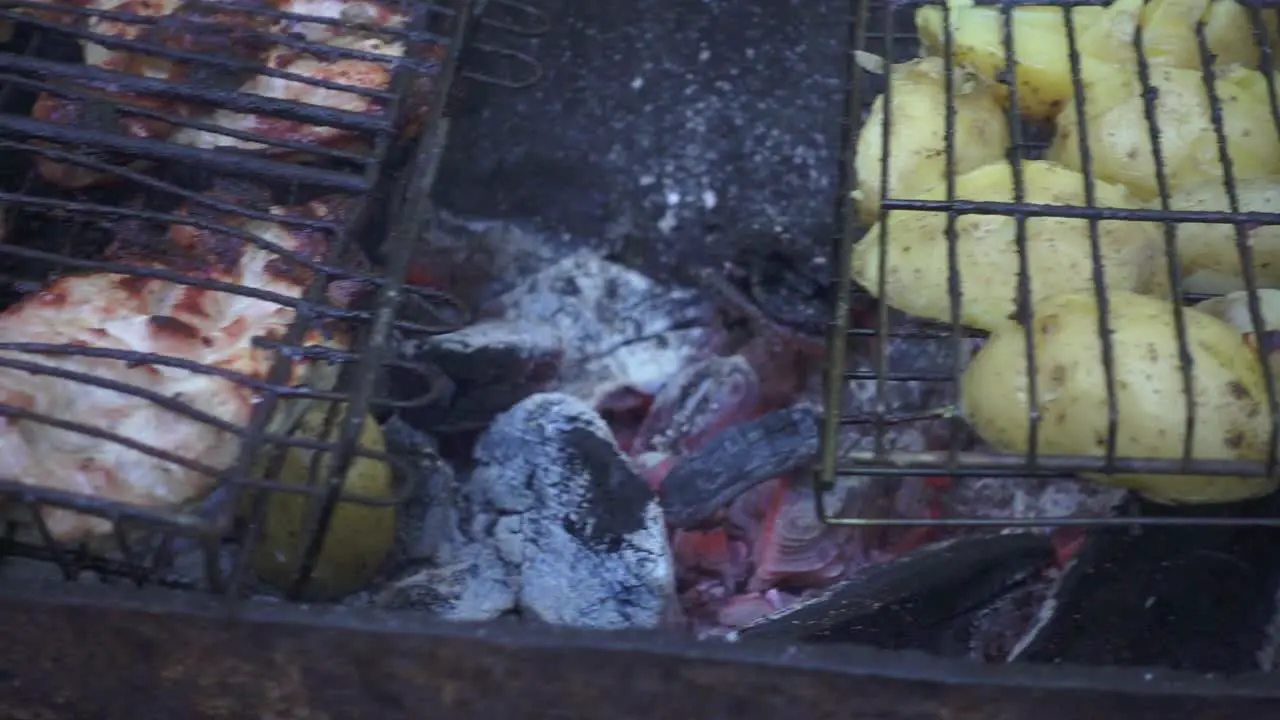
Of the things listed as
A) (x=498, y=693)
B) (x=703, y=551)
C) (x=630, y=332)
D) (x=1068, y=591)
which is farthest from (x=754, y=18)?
(x=498, y=693)

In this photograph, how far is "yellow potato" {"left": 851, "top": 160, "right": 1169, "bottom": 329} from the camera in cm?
128

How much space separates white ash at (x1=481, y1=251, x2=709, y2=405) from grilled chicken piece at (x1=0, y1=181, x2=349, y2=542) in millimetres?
570

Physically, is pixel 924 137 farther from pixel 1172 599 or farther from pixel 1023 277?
pixel 1172 599

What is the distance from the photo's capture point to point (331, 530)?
1423mm

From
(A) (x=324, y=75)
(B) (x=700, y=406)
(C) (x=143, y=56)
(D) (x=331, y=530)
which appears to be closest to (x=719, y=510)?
(B) (x=700, y=406)

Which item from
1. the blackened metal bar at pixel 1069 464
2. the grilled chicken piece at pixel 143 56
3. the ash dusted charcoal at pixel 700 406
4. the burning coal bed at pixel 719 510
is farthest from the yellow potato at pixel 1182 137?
the grilled chicken piece at pixel 143 56

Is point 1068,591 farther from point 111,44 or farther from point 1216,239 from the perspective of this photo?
point 111,44

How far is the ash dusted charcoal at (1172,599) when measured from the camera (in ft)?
4.44

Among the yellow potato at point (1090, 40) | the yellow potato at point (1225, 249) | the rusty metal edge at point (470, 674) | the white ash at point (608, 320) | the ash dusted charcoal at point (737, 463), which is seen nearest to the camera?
the rusty metal edge at point (470, 674)

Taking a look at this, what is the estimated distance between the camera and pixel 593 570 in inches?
61.4

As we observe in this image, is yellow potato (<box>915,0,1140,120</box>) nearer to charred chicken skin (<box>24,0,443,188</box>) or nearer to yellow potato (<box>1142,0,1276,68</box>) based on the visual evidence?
yellow potato (<box>1142,0,1276,68</box>)

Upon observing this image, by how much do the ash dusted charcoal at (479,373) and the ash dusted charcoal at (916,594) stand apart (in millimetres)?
536

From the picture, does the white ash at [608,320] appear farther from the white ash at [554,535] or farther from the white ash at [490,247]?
the white ash at [554,535]

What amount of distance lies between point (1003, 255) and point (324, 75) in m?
0.82
